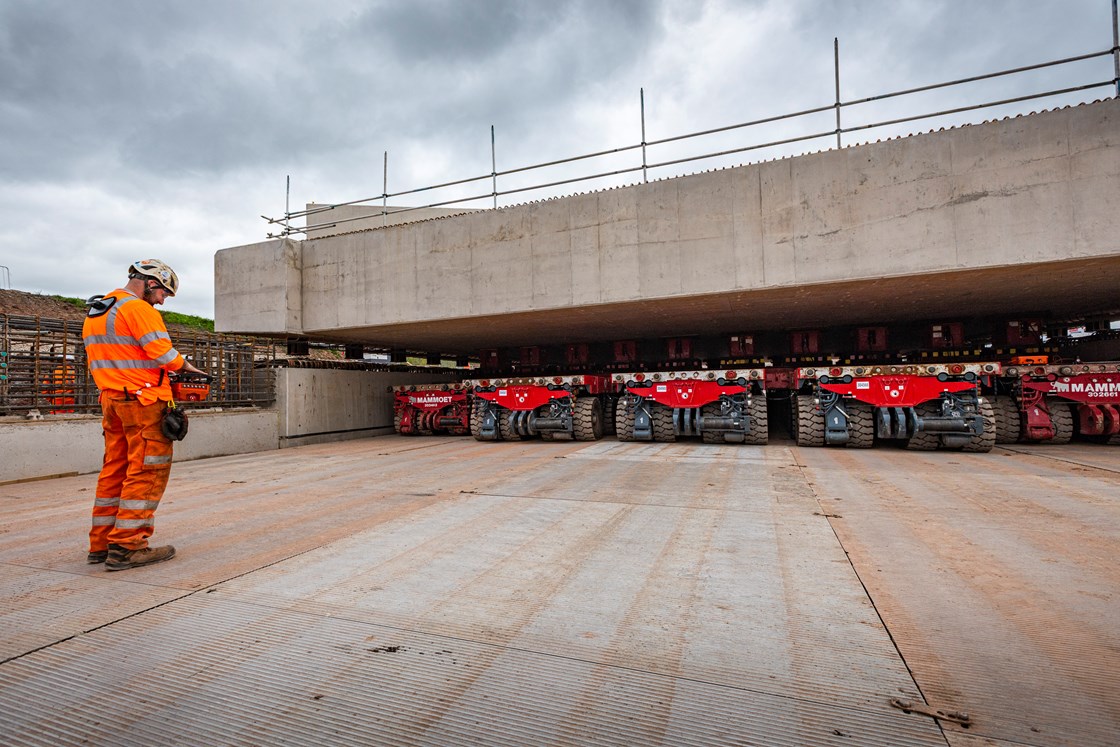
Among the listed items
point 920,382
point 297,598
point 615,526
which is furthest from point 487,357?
point 297,598

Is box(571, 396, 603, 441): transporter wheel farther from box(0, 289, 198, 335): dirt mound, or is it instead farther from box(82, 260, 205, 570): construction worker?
box(0, 289, 198, 335): dirt mound

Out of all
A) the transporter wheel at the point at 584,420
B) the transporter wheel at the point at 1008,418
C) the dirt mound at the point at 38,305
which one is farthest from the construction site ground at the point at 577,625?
the dirt mound at the point at 38,305

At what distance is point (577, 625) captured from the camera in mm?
2281

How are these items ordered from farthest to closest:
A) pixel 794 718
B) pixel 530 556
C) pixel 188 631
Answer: pixel 530 556 → pixel 188 631 → pixel 794 718

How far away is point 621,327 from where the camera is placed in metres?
12.0

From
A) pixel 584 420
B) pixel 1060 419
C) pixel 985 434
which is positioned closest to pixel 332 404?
pixel 584 420

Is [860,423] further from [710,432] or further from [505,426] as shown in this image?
[505,426]

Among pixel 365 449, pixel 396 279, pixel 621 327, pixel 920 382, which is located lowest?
pixel 365 449

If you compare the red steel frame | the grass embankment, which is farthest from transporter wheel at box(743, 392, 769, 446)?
the grass embankment

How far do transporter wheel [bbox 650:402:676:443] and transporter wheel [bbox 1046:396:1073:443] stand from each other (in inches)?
269

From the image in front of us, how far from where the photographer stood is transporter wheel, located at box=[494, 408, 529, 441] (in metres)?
11.5

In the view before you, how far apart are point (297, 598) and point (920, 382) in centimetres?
963

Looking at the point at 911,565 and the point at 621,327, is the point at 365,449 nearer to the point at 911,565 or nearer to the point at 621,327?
the point at 621,327

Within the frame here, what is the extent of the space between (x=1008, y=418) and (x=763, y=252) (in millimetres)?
6128
